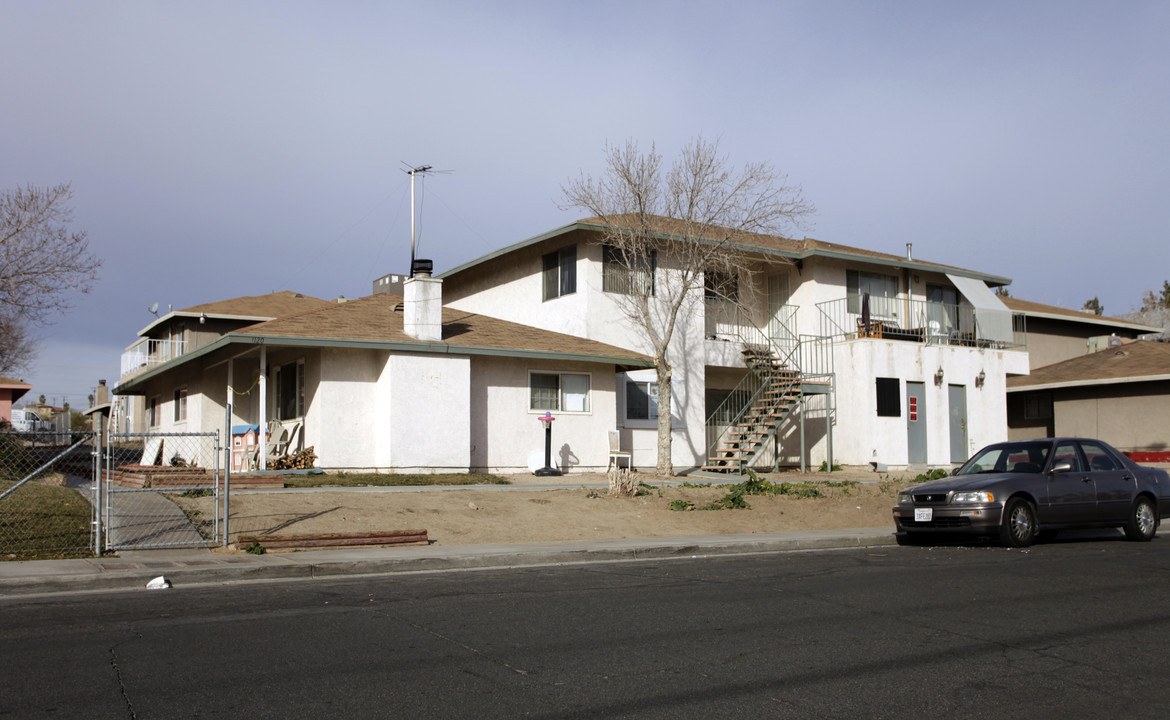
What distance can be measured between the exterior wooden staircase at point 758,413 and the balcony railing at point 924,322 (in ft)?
7.82

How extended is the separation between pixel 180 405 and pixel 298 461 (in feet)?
31.6

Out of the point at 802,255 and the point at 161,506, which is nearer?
the point at 161,506

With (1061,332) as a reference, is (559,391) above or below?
below

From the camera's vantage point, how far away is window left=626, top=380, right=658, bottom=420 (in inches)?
968

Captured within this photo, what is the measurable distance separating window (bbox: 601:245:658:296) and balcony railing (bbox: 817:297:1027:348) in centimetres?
617

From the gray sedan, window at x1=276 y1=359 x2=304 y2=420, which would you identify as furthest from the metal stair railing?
window at x1=276 y1=359 x2=304 y2=420

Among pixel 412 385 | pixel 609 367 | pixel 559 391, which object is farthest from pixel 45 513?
pixel 609 367

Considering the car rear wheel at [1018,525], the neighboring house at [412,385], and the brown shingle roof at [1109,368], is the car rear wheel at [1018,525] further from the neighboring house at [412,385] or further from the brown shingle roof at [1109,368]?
the brown shingle roof at [1109,368]

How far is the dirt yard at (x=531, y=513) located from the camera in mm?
13578

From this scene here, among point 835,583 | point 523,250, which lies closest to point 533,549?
point 835,583

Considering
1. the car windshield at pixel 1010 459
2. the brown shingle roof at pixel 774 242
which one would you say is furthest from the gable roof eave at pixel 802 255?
the car windshield at pixel 1010 459

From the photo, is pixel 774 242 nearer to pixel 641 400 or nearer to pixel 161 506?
pixel 641 400

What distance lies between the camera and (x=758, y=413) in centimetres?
2455

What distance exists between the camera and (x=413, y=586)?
976 centimetres
